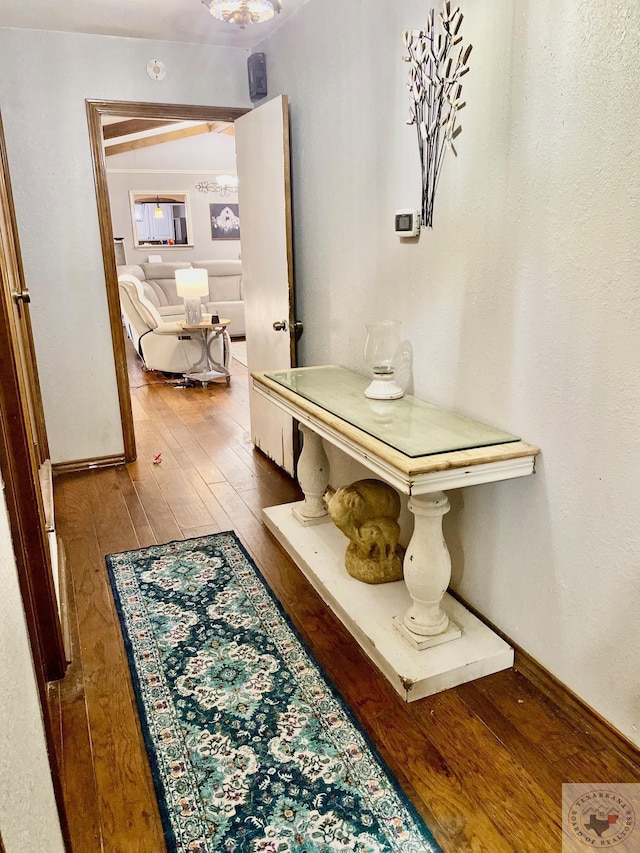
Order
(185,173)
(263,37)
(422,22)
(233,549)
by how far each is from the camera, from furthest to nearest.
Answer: (185,173), (263,37), (233,549), (422,22)

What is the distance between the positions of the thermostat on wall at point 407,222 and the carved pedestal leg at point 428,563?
3.15ft

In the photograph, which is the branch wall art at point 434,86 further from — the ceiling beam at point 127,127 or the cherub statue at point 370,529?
the ceiling beam at point 127,127

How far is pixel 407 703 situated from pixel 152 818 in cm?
74

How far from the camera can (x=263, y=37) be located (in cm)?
334

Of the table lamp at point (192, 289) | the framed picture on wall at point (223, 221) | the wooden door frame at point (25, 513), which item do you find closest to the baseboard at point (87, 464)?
the wooden door frame at point (25, 513)

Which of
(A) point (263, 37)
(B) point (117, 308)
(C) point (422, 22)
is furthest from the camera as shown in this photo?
(B) point (117, 308)

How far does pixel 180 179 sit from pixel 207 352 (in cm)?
481

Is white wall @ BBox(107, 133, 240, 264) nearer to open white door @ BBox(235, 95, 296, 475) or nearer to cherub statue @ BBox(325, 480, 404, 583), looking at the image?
open white door @ BBox(235, 95, 296, 475)

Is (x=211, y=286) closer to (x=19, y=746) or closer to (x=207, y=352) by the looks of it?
(x=207, y=352)

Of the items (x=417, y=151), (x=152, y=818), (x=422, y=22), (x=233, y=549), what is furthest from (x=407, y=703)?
(x=422, y=22)

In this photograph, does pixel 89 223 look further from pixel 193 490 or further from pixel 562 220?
pixel 562 220

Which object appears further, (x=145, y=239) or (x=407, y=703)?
(x=145, y=239)

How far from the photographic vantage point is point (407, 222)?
2.21 m

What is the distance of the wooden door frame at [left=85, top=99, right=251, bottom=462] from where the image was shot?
3.37 meters
